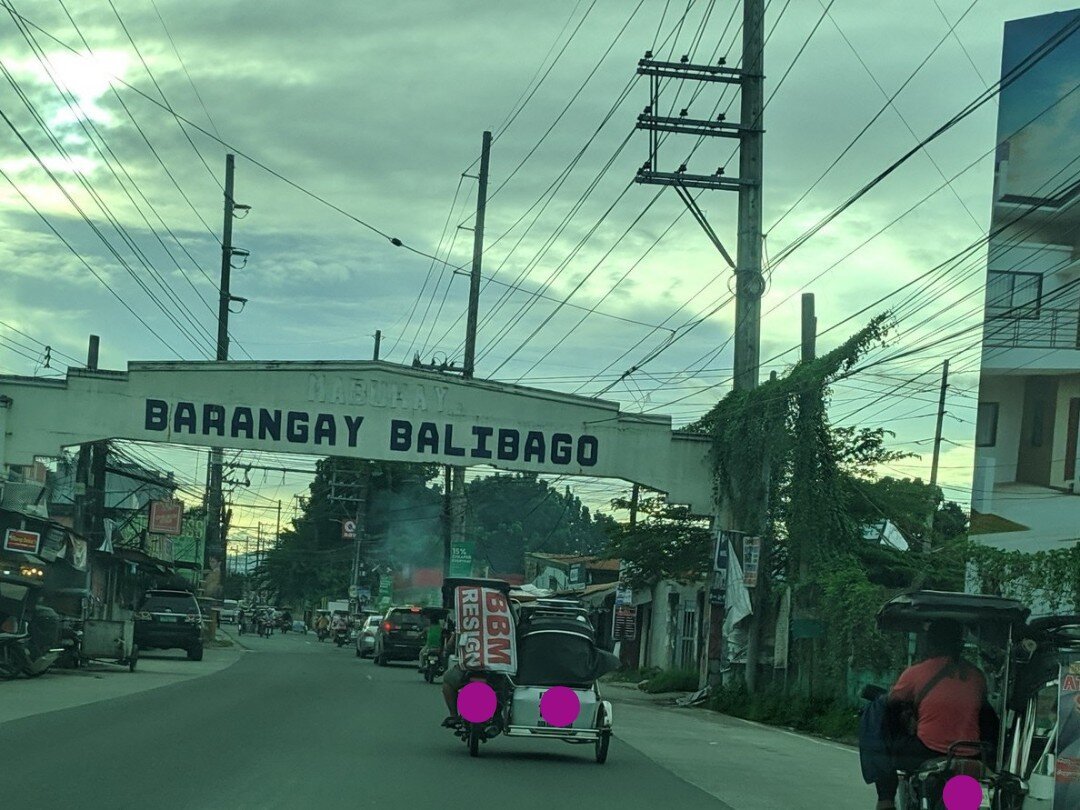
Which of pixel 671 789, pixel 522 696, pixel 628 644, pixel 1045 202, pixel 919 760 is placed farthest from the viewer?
pixel 628 644

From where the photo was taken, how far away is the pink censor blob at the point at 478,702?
49.4ft

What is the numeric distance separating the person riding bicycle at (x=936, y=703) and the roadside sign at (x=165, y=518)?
43.2m

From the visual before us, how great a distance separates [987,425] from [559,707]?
1330cm

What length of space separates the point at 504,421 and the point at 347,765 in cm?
1530

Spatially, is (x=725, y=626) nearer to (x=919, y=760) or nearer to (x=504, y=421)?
(x=504, y=421)

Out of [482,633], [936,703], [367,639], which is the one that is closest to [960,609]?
[936,703]

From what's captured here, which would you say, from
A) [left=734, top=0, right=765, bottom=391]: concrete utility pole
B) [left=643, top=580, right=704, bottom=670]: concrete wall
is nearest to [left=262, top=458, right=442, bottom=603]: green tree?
[left=643, top=580, right=704, bottom=670]: concrete wall

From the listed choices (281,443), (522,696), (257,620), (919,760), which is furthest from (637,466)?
(257,620)

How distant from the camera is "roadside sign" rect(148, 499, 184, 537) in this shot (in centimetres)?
4988

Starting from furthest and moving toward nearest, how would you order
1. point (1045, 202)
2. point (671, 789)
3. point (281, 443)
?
point (281, 443) → point (1045, 202) → point (671, 789)

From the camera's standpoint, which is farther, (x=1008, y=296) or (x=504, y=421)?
(x=504, y=421)

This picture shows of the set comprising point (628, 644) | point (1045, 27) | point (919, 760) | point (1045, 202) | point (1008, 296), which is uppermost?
→ point (1045, 27)

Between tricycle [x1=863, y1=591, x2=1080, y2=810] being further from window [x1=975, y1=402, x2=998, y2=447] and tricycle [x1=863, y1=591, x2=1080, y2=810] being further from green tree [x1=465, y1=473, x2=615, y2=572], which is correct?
green tree [x1=465, y1=473, x2=615, y2=572]

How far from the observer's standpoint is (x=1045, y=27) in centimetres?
2431
